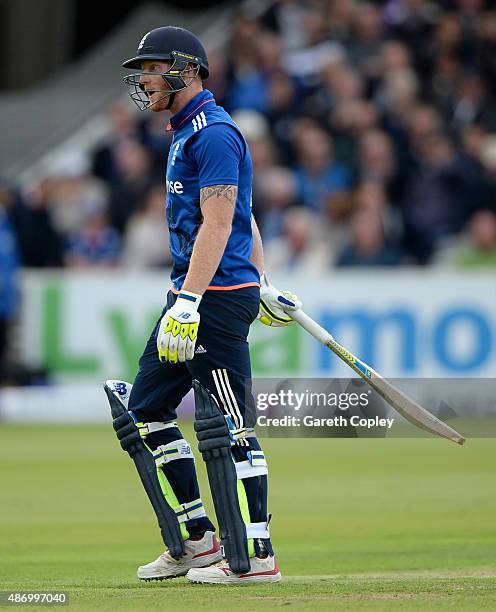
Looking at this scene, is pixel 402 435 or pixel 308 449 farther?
pixel 308 449

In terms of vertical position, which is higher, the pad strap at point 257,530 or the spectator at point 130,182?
the spectator at point 130,182

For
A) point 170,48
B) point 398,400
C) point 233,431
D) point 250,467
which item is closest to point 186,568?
point 250,467

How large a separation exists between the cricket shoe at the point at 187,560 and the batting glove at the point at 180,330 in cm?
97

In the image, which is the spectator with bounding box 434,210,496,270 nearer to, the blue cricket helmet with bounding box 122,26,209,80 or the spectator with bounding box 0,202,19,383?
the spectator with bounding box 0,202,19,383

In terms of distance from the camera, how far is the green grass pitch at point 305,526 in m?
5.67

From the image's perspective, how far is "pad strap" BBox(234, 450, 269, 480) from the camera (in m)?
5.89

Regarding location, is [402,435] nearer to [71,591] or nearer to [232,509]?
[232,509]

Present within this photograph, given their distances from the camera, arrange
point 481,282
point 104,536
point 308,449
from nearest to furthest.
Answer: point 104,536 < point 308,449 < point 481,282

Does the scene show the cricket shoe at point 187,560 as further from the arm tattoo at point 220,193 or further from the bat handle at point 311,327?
the arm tattoo at point 220,193

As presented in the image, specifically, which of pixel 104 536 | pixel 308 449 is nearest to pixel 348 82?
pixel 308 449

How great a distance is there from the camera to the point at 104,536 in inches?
301

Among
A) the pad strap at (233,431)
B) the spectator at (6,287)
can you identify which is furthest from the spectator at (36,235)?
the pad strap at (233,431)

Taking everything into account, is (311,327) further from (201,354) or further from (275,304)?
(201,354)

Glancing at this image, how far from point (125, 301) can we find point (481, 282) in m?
3.52
